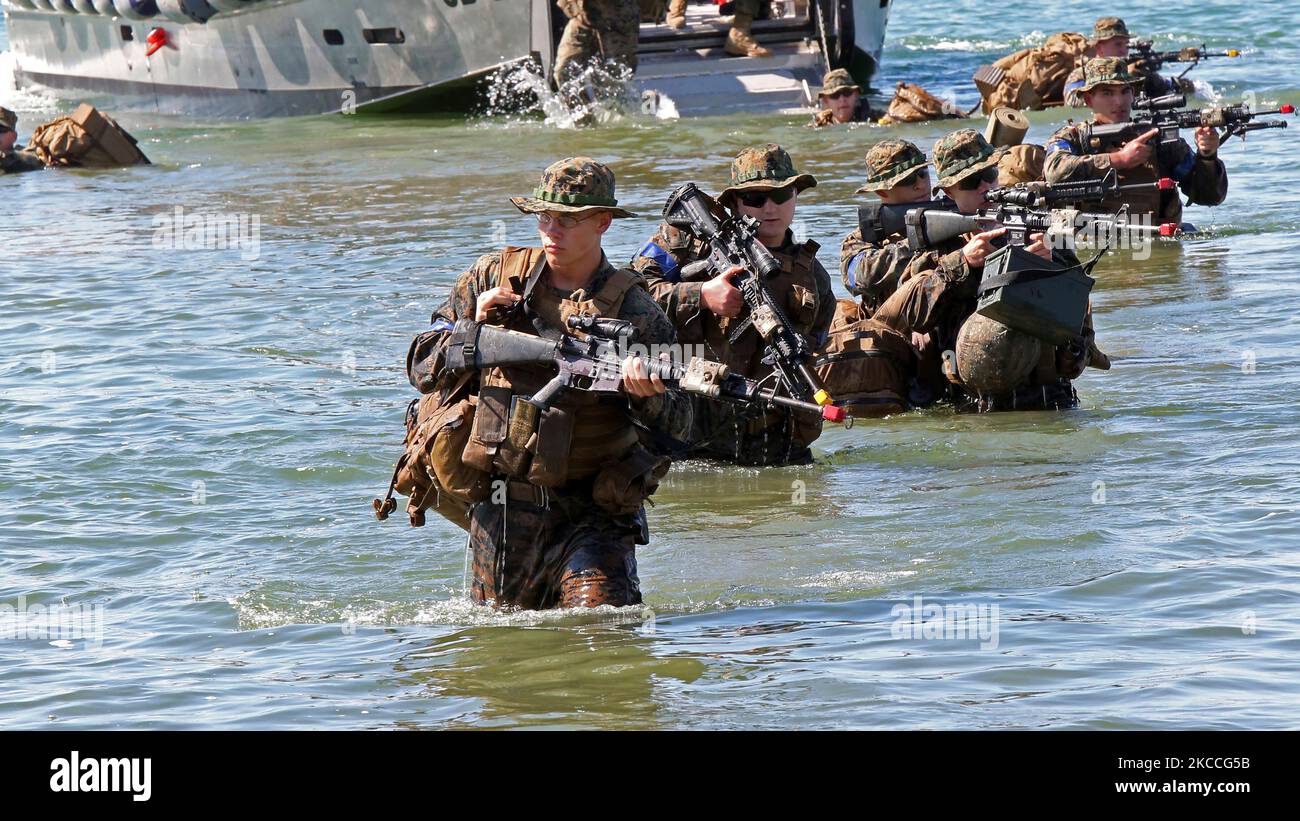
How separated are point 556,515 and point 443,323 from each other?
74cm

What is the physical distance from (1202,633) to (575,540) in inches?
81.5

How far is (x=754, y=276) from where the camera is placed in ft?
25.5

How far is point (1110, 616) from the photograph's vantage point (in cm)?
613

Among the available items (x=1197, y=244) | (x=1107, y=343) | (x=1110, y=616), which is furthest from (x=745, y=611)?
(x=1197, y=244)

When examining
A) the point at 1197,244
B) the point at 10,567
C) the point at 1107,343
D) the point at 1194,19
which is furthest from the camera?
the point at 1194,19

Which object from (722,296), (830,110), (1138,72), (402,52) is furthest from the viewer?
(402,52)

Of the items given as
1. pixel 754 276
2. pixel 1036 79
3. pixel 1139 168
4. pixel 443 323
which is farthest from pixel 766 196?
pixel 1036 79

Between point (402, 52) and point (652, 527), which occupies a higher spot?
point (402, 52)

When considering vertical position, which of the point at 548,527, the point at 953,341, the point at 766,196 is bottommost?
the point at 548,527

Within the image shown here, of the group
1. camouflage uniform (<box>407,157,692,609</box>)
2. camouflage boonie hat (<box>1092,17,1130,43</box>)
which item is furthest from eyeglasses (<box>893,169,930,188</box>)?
camouflage boonie hat (<box>1092,17,1130,43</box>)

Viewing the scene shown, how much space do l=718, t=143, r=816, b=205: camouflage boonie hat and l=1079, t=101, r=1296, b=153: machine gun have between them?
16.1ft

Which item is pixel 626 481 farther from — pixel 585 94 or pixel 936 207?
pixel 585 94

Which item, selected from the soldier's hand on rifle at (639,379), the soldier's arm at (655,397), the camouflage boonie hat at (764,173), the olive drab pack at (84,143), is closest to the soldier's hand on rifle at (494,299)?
the soldier's arm at (655,397)
